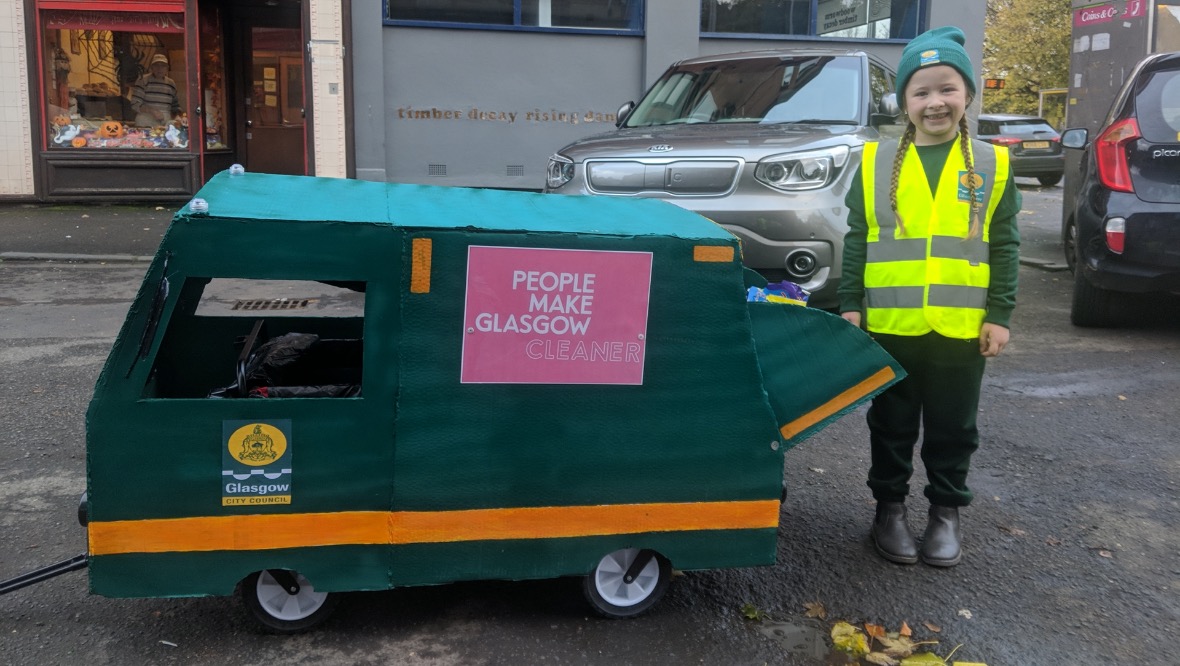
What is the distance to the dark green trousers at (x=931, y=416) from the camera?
3652 mm

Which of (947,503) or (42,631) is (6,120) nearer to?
(42,631)

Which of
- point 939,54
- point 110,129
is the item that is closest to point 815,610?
point 939,54

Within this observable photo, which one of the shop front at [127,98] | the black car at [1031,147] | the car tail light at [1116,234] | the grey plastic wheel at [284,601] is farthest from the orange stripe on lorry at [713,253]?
the black car at [1031,147]

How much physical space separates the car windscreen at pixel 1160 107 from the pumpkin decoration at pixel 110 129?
11.8m

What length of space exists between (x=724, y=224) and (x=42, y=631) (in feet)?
14.6

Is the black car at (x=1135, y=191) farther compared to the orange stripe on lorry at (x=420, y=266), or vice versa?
the black car at (x=1135, y=191)

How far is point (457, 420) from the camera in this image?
3059 mm

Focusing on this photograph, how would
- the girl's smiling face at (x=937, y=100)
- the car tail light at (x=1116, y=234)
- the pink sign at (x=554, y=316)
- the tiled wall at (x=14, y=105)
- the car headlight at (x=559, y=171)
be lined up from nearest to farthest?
the pink sign at (x=554, y=316)
the girl's smiling face at (x=937, y=100)
the car tail light at (x=1116, y=234)
the car headlight at (x=559, y=171)
the tiled wall at (x=14, y=105)

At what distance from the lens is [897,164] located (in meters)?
3.66

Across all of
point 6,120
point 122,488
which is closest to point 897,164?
point 122,488

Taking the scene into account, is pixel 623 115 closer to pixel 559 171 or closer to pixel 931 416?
pixel 559 171

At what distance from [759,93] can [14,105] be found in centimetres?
1003

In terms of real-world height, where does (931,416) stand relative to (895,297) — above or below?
Answer: below

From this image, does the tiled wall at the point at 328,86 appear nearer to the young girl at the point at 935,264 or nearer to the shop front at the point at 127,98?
the shop front at the point at 127,98
